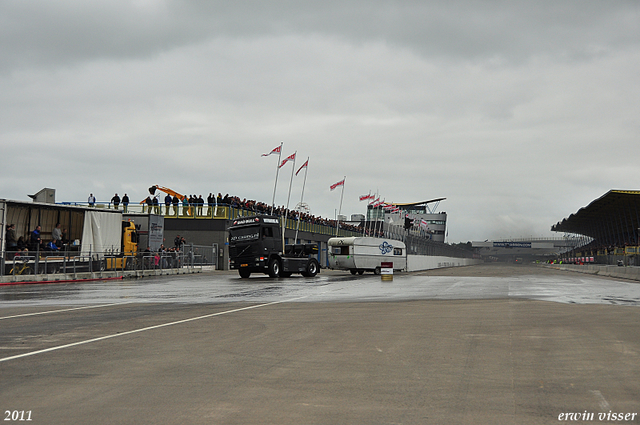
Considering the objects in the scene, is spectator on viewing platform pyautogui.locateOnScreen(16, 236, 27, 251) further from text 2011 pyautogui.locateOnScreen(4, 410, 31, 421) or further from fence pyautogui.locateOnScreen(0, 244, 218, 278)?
text 2011 pyautogui.locateOnScreen(4, 410, 31, 421)

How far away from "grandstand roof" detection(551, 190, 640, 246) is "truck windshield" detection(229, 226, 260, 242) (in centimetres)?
5169

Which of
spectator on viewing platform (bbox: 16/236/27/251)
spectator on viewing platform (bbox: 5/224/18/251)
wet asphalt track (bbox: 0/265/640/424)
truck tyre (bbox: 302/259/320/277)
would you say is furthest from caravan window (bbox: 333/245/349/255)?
wet asphalt track (bbox: 0/265/640/424)

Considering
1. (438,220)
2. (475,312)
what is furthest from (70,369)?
(438,220)

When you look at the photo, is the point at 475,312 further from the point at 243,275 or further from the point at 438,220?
the point at 438,220

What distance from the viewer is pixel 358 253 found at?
43031 millimetres

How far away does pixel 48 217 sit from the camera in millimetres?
30469

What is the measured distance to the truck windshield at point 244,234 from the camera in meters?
32.5

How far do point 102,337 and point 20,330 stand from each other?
1848 mm

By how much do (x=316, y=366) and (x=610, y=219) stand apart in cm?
10679

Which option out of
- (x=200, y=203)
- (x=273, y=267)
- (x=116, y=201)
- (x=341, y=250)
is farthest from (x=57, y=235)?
(x=200, y=203)

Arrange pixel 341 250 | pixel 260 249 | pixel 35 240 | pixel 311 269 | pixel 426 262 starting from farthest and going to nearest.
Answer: pixel 426 262 < pixel 341 250 < pixel 311 269 < pixel 260 249 < pixel 35 240

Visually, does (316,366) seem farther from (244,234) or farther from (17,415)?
(244,234)

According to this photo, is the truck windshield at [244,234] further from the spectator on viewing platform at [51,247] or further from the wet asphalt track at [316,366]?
the wet asphalt track at [316,366]

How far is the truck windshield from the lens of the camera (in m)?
32.5
